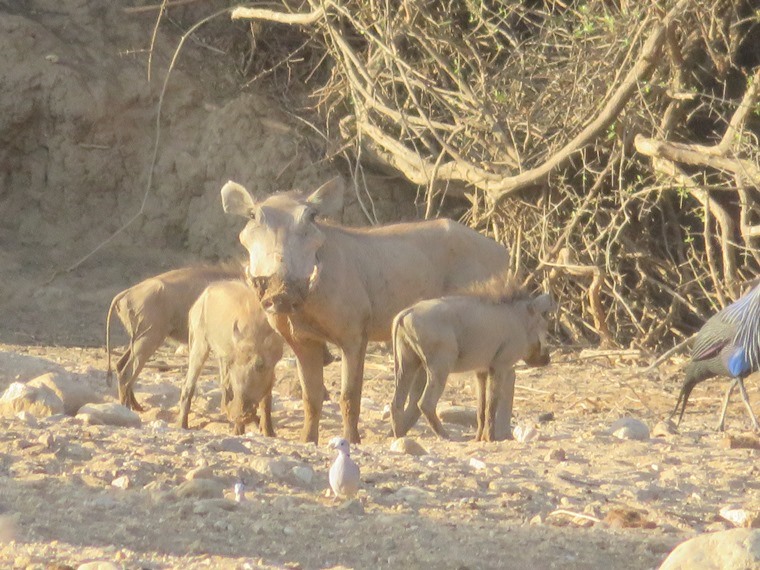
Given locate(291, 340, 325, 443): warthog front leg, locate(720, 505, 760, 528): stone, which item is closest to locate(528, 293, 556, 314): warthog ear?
locate(291, 340, 325, 443): warthog front leg

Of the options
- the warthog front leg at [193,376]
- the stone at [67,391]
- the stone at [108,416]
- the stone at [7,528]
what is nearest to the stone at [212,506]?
the stone at [7,528]

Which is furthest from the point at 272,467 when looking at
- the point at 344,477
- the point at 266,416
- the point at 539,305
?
the point at 539,305

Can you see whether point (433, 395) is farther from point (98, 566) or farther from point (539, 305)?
point (98, 566)

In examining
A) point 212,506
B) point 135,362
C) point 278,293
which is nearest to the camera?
point 212,506

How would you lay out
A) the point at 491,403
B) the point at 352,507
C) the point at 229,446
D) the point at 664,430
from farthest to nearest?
the point at 491,403, the point at 664,430, the point at 229,446, the point at 352,507

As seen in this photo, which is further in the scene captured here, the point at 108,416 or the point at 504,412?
the point at 504,412

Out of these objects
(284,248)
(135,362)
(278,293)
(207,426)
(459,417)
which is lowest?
(207,426)

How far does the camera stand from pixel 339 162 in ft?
45.0

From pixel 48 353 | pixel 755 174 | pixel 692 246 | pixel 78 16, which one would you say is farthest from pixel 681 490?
pixel 78 16

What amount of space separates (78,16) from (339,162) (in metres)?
3.25

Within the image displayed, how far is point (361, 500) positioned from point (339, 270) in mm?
2612

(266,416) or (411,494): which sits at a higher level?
(411,494)

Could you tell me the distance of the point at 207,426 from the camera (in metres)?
8.70

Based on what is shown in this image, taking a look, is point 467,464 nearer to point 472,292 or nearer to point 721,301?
point 472,292
